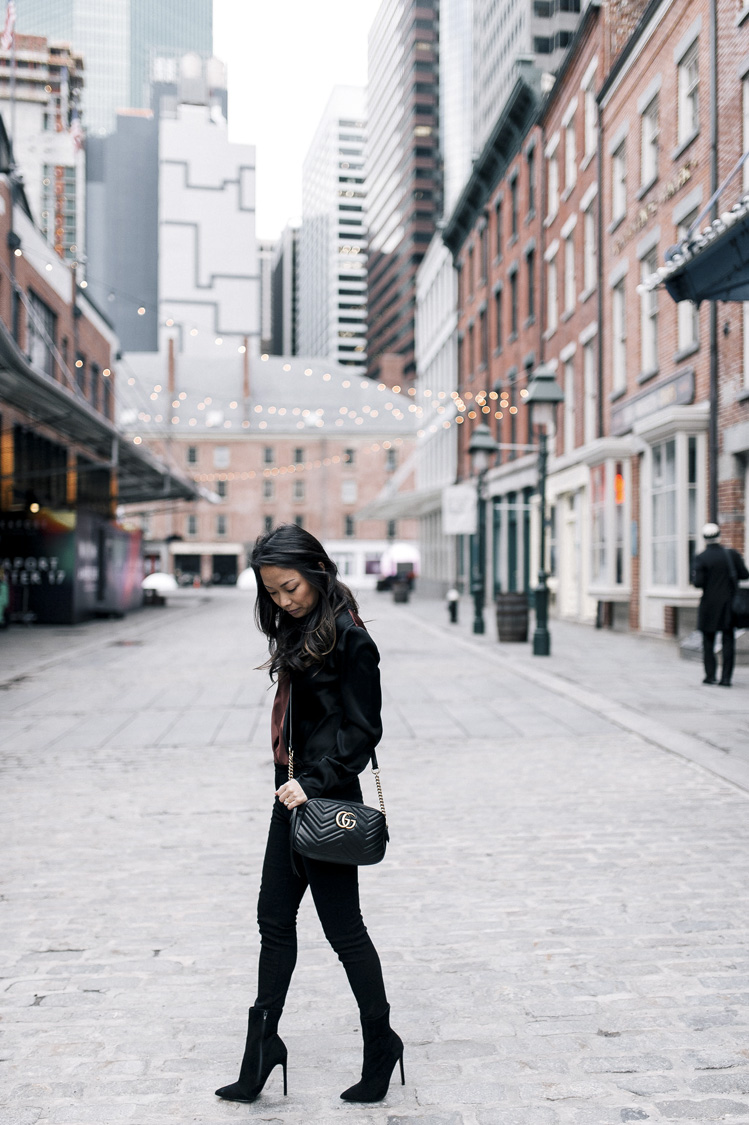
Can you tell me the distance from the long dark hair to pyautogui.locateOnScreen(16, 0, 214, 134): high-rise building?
183756 millimetres

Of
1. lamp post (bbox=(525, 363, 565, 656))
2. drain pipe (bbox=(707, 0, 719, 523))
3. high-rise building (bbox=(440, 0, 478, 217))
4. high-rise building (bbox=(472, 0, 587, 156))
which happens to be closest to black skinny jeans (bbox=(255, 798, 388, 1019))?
lamp post (bbox=(525, 363, 565, 656))

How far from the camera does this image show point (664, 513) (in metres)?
17.4

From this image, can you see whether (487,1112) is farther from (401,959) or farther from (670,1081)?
(401,959)

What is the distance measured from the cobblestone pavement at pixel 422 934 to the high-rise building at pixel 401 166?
331ft

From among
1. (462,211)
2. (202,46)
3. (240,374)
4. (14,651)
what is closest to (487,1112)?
(14,651)

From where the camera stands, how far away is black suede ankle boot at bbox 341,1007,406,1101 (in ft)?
9.37

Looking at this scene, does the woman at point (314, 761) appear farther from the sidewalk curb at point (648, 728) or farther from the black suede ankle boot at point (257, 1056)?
the sidewalk curb at point (648, 728)

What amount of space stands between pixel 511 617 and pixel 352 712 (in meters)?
15.3

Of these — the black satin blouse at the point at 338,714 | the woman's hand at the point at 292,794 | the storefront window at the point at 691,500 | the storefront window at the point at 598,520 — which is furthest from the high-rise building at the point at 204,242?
the woman's hand at the point at 292,794

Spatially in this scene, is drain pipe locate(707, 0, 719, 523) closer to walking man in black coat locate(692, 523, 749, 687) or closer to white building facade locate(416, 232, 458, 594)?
walking man in black coat locate(692, 523, 749, 687)

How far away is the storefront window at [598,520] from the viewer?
21.2 m

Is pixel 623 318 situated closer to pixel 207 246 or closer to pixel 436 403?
pixel 436 403

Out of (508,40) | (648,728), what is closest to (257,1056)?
(648,728)

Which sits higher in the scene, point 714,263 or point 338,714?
point 714,263
